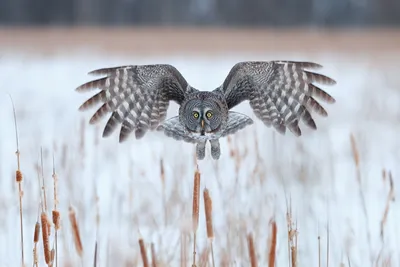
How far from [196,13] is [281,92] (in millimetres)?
8828

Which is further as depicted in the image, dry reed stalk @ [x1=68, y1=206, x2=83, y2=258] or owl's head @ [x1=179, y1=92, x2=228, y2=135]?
dry reed stalk @ [x1=68, y1=206, x2=83, y2=258]

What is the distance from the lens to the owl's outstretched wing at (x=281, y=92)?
111 centimetres

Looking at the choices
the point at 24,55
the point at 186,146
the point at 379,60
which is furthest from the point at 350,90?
the point at 24,55

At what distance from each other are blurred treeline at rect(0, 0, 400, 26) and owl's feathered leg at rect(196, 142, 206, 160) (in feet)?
29.1

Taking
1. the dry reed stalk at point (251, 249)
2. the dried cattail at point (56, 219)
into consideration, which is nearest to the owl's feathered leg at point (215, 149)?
the dry reed stalk at point (251, 249)

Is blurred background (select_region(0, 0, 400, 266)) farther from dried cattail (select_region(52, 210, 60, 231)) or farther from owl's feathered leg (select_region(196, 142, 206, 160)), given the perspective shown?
owl's feathered leg (select_region(196, 142, 206, 160))

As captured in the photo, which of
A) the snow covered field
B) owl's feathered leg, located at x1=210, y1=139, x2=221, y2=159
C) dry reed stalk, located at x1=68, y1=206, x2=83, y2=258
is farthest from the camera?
the snow covered field

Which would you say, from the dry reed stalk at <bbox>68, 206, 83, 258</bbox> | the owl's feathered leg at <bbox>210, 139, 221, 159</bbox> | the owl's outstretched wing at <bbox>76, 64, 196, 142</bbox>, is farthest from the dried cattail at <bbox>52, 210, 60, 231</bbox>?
A: the owl's feathered leg at <bbox>210, 139, 221, 159</bbox>

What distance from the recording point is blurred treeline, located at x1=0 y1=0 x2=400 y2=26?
9.91 metres

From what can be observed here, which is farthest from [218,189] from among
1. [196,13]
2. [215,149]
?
[196,13]

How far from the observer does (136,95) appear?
1.17 metres

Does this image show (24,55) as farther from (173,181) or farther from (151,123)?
(151,123)

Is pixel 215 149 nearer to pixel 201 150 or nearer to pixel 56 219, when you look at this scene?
pixel 201 150

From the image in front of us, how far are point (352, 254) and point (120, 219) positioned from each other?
24.7 inches
